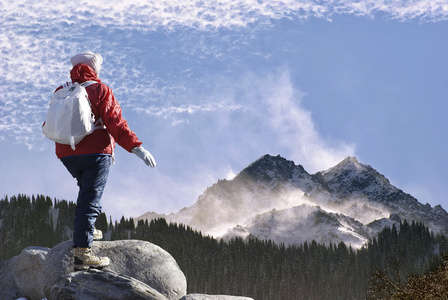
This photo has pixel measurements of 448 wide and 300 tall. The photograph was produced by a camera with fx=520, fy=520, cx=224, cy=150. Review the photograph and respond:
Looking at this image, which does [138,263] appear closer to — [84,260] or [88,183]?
[84,260]

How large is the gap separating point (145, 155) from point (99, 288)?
250 cm

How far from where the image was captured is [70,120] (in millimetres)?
8812

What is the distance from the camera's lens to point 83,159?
908cm

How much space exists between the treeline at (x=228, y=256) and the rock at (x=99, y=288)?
3960 centimetres

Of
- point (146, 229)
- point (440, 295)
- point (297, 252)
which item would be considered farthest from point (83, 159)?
point (297, 252)

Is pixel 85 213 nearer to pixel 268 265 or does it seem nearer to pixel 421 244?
pixel 268 265

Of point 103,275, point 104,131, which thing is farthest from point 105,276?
point 104,131

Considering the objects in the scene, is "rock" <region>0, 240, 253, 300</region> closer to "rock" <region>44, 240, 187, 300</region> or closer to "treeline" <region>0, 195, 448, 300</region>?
"rock" <region>44, 240, 187, 300</region>

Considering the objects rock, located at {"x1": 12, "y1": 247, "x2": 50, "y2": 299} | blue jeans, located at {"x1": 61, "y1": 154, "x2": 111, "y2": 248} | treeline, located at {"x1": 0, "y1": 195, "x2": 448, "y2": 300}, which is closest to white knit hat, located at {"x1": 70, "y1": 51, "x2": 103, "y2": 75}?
blue jeans, located at {"x1": 61, "y1": 154, "x2": 111, "y2": 248}

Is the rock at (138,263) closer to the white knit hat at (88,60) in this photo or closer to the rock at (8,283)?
the white knit hat at (88,60)

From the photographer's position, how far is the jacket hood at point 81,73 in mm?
9656

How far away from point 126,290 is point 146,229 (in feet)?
191

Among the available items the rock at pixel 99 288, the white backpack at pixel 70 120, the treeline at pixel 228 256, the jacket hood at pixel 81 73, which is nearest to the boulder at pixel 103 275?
the rock at pixel 99 288

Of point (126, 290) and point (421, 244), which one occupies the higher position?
point (421, 244)
